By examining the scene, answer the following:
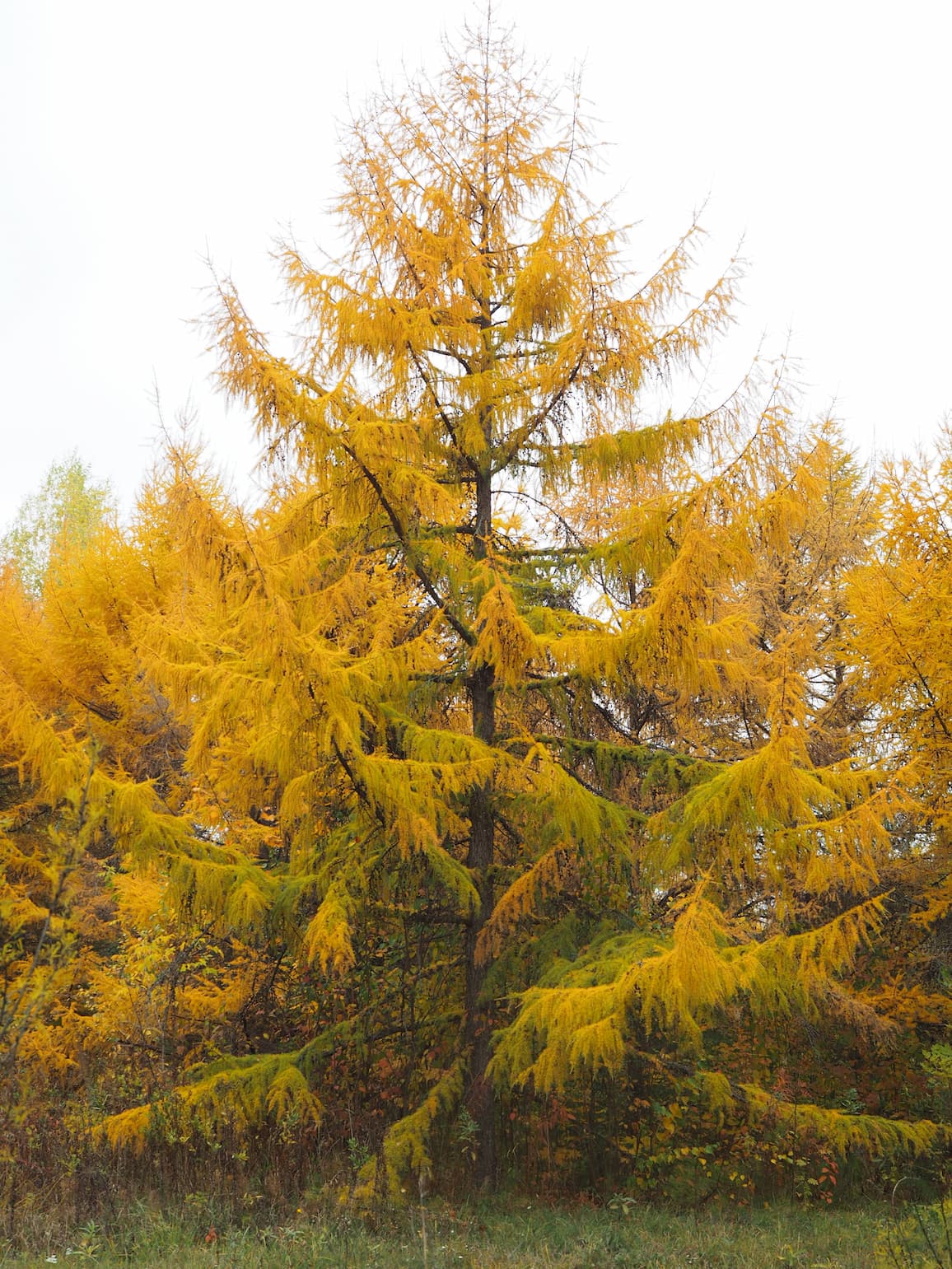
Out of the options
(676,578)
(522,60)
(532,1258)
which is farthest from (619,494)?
(532,1258)

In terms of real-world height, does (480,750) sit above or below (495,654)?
below

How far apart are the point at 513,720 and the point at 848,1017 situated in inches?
154

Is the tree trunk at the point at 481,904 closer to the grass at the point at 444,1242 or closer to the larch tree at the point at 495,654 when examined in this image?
the larch tree at the point at 495,654

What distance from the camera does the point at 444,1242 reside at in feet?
18.0

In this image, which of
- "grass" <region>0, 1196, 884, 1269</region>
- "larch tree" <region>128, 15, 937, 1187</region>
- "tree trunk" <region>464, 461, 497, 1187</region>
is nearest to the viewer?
"grass" <region>0, 1196, 884, 1269</region>

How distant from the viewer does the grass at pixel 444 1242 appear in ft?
16.0

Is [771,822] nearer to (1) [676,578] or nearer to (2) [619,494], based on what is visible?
(1) [676,578]

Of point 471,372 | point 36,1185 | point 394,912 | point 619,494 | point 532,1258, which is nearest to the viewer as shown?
point 532,1258

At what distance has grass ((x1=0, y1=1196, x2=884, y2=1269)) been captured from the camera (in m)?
4.89

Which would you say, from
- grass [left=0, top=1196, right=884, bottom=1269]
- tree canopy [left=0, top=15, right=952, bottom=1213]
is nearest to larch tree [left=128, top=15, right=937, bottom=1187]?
tree canopy [left=0, top=15, right=952, bottom=1213]

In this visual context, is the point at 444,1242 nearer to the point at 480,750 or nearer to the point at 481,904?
the point at 481,904

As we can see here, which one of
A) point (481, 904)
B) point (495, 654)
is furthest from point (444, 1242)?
point (495, 654)

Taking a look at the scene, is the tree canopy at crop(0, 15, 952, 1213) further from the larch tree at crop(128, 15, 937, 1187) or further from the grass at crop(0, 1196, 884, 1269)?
the grass at crop(0, 1196, 884, 1269)

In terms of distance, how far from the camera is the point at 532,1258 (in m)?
5.04
